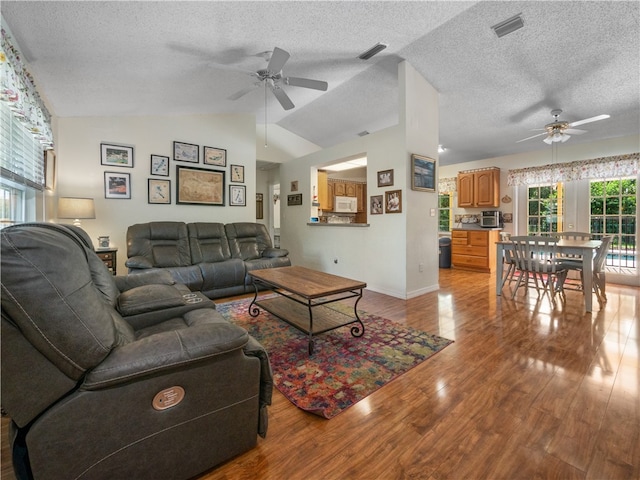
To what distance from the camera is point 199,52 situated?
2941mm

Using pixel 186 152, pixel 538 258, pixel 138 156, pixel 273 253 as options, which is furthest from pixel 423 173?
pixel 138 156

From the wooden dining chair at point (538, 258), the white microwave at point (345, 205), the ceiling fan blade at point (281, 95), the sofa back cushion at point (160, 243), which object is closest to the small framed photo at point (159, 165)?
the sofa back cushion at point (160, 243)

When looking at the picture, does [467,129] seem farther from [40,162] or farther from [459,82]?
[40,162]

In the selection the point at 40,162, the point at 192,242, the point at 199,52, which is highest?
the point at 199,52

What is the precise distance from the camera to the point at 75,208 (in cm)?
349

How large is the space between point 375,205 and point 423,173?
0.80 meters

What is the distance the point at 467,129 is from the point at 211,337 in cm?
560

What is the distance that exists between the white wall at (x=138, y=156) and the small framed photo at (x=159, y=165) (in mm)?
67

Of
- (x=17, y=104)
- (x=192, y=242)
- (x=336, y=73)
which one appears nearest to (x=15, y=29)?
(x=17, y=104)

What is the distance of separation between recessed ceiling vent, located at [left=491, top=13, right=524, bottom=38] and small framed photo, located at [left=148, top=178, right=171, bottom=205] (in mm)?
4714

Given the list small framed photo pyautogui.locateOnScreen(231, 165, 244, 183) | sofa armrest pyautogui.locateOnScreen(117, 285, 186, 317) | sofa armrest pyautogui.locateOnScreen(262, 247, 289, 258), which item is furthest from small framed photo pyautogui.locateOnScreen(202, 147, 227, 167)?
sofa armrest pyautogui.locateOnScreen(117, 285, 186, 317)

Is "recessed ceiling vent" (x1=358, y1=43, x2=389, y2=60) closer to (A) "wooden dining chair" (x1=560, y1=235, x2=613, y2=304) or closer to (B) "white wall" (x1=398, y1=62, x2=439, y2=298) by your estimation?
(B) "white wall" (x1=398, y1=62, x2=439, y2=298)

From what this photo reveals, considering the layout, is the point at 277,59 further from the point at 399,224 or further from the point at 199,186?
the point at 199,186

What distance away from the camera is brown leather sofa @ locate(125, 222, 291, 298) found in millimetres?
3795
